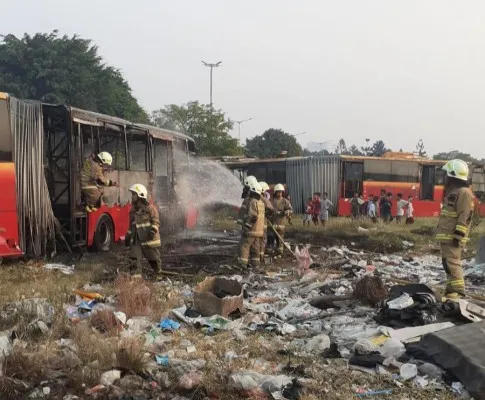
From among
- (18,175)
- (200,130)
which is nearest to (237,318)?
(18,175)

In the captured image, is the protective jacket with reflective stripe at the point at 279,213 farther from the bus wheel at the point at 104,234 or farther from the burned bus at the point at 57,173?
the bus wheel at the point at 104,234

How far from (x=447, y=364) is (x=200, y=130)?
97.6 ft

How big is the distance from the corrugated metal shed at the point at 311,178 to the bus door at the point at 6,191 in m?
15.4

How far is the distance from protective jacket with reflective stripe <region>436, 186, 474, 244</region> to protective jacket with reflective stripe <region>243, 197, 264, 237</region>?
11.4 feet

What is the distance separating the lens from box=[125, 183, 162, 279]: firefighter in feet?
26.5

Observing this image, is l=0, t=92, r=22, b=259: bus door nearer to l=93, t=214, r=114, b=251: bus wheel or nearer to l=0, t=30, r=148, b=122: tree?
l=93, t=214, r=114, b=251: bus wheel

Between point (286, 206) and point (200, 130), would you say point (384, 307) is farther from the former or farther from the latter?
point (200, 130)

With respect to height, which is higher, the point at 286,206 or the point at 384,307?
the point at 286,206

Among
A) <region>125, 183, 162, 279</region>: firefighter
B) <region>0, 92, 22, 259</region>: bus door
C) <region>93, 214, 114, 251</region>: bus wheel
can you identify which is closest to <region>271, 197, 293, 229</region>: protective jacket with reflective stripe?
<region>93, 214, 114, 251</region>: bus wheel

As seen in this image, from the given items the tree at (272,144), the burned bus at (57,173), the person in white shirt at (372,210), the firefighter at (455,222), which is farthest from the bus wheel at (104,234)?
the tree at (272,144)

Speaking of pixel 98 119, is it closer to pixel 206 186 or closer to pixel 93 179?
pixel 93 179

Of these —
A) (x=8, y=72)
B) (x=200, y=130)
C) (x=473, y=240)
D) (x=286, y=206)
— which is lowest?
(x=473, y=240)

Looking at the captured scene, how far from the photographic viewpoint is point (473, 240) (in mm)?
14422

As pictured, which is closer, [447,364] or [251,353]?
[447,364]
